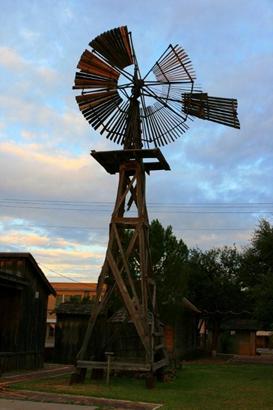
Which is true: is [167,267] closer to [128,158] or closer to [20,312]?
[20,312]

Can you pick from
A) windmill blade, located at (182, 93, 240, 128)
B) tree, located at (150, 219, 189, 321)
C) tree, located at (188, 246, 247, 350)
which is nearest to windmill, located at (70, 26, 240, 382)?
windmill blade, located at (182, 93, 240, 128)

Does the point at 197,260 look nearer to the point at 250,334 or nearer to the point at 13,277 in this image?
the point at 250,334

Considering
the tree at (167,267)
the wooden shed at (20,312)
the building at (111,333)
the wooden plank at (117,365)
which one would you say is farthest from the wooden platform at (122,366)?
the tree at (167,267)

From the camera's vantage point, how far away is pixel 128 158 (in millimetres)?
16625

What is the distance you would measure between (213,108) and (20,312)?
9.82 m

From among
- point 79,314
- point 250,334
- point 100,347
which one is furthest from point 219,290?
point 100,347

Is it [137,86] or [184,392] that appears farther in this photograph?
[137,86]

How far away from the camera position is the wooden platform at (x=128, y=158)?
16.2 m


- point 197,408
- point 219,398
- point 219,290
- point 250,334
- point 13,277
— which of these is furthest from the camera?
point 250,334

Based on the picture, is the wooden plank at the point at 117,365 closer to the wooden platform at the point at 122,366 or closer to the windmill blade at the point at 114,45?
the wooden platform at the point at 122,366

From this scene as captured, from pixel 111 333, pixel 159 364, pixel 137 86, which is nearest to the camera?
pixel 159 364

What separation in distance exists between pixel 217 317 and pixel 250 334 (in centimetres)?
948

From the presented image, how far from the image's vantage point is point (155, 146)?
1683 cm

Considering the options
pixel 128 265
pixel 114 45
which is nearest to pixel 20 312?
pixel 128 265
